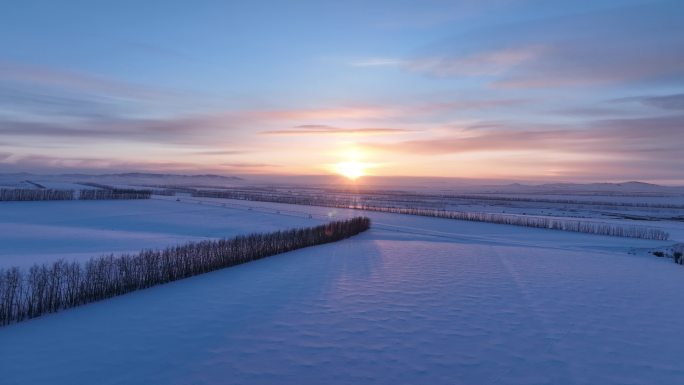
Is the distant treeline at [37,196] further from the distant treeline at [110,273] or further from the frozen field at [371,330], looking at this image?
the frozen field at [371,330]

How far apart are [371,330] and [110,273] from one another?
748 cm

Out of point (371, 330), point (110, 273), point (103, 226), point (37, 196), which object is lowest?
point (103, 226)

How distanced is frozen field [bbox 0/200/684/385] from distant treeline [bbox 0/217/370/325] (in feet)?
1.45

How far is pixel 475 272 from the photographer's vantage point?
16.2m

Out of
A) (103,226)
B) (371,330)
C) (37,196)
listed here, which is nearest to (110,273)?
(371,330)

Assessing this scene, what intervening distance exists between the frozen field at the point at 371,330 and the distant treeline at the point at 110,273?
443 millimetres

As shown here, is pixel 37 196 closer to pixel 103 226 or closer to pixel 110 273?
pixel 103 226

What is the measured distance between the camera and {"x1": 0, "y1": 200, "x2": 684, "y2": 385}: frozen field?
7230 mm

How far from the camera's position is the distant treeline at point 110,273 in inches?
392

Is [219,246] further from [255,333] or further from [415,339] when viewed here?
[415,339]

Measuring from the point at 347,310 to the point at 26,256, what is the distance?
14288 mm

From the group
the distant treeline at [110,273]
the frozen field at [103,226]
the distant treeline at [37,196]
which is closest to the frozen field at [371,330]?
the distant treeline at [110,273]

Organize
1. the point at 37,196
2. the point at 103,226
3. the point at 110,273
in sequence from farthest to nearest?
the point at 37,196, the point at 103,226, the point at 110,273

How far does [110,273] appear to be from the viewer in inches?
467
